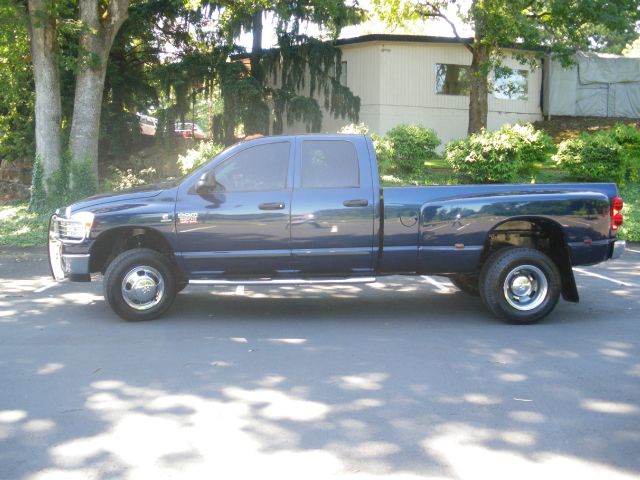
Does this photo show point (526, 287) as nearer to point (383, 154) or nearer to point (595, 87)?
point (383, 154)

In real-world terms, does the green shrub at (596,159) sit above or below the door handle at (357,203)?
above

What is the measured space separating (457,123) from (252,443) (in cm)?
2362

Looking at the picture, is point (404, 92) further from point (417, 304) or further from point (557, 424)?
point (557, 424)

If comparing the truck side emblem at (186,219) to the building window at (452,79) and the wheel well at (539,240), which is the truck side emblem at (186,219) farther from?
the building window at (452,79)

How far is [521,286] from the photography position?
27.2ft

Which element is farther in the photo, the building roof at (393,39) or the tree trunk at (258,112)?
the building roof at (393,39)

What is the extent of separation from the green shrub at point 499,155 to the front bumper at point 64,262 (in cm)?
1249

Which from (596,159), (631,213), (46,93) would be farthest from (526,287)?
(46,93)

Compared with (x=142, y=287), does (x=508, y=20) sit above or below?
above

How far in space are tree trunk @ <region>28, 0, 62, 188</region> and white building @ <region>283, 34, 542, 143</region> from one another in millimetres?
10163

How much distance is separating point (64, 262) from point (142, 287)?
92cm

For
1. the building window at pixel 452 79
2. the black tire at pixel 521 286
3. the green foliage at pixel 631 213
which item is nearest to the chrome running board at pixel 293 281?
the black tire at pixel 521 286

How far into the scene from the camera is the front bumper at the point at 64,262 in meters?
8.23

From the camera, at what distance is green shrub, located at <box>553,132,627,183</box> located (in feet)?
62.7
